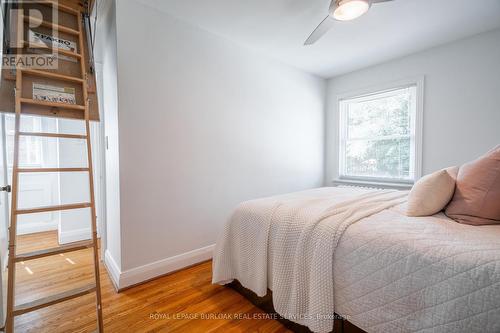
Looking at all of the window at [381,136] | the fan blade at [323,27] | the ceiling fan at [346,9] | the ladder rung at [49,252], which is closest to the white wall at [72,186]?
the ladder rung at [49,252]

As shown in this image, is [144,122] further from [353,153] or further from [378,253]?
[353,153]

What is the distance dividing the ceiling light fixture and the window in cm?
186

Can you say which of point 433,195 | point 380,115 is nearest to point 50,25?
point 433,195

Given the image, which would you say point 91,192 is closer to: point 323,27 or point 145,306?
point 145,306

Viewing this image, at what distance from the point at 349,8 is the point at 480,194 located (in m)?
1.48

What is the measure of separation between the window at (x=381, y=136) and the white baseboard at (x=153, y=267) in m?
2.64

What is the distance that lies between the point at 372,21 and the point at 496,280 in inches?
93.6

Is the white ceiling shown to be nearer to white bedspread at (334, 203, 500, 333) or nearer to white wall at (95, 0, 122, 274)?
white wall at (95, 0, 122, 274)

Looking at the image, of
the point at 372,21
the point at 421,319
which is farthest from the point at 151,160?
the point at 372,21

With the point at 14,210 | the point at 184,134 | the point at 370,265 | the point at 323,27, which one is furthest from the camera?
the point at 184,134

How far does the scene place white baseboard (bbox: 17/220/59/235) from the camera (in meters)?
3.23

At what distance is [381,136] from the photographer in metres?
3.35

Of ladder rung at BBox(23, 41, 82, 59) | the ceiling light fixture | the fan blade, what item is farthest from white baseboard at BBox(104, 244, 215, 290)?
the ceiling light fixture

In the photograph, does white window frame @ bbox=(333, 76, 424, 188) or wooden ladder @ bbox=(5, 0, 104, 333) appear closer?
wooden ladder @ bbox=(5, 0, 104, 333)
